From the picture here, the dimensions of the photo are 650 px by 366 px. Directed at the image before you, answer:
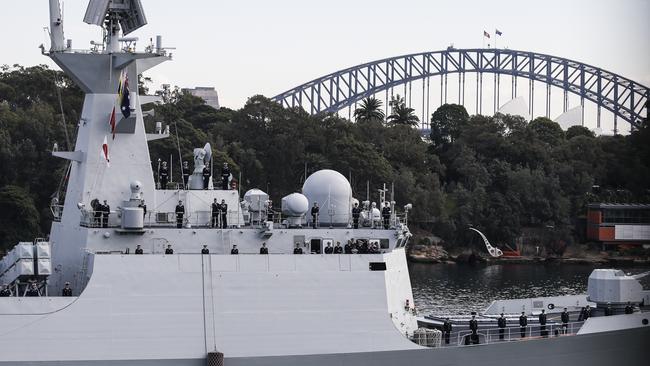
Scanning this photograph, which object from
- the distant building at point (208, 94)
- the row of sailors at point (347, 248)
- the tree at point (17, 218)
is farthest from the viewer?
the distant building at point (208, 94)

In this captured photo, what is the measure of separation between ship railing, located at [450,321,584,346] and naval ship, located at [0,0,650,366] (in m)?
0.14

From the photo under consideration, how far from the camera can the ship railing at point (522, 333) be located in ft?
90.0

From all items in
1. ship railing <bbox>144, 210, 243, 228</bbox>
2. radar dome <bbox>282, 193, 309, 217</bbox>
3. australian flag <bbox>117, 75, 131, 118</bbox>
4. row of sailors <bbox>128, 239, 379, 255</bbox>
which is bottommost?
row of sailors <bbox>128, 239, 379, 255</bbox>

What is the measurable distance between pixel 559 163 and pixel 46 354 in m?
54.2

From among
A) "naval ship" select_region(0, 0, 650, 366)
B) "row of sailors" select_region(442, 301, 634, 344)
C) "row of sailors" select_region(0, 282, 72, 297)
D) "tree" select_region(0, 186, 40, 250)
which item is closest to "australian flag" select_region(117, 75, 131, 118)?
"naval ship" select_region(0, 0, 650, 366)

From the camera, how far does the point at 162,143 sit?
55438 mm

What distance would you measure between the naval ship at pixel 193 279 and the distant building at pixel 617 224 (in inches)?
1630

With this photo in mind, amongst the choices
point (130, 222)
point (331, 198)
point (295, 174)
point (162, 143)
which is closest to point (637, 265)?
point (295, 174)

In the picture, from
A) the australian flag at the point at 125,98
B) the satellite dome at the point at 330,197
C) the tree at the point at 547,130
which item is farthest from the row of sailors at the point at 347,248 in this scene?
the tree at the point at 547,130

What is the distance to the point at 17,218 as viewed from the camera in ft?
169

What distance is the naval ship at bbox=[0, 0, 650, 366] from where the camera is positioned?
947 inches

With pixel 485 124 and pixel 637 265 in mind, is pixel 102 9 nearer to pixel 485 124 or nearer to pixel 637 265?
pixel 637 265

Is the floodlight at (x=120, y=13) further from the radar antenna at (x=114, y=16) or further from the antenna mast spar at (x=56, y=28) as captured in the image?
the antenna mast spar at (x=56, y=28)

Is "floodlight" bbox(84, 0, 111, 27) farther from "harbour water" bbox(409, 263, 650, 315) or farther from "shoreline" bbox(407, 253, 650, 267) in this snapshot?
"shoreline" bbox(407, 253, 650, 267)
